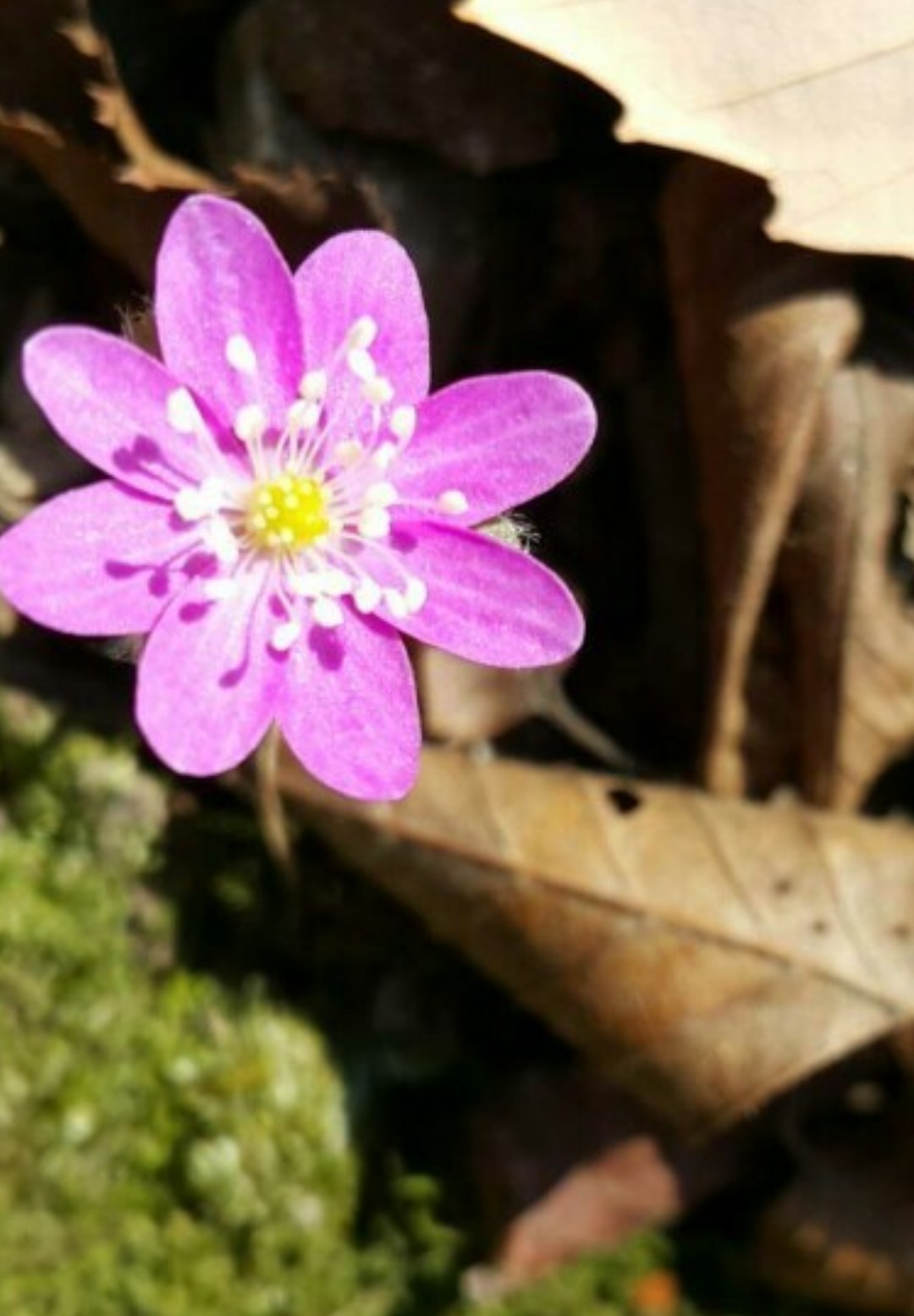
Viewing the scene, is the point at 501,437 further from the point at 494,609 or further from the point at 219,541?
the point at 219,541

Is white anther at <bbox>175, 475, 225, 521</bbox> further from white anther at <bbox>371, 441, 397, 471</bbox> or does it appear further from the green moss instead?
the green moss


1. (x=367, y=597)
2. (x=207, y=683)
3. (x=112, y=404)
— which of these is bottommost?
(x=207, y=683)

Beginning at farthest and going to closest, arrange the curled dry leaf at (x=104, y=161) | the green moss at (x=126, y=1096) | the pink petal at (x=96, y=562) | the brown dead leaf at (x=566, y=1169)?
the brown dead leaf at (x=566, y=1169) < the green moss at (x=126, y=1096) < the curled dry leaf at (x=104, y=161) < the pink petal at (x=96, y=562)

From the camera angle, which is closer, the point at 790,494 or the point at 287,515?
the point at 287,515

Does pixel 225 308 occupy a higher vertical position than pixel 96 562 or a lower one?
higher

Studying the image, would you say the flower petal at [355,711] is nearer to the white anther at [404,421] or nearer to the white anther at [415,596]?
the white anther at [415,596]

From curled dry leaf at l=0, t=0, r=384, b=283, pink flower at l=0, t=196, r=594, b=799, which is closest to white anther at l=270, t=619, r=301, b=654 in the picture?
pink flower at l=0, t=196, r=594, b=799

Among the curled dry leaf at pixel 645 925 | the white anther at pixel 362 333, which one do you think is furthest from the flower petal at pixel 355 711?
the curled dry leaf at pixel 645 925

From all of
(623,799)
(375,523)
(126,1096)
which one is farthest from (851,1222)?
(375,523)
